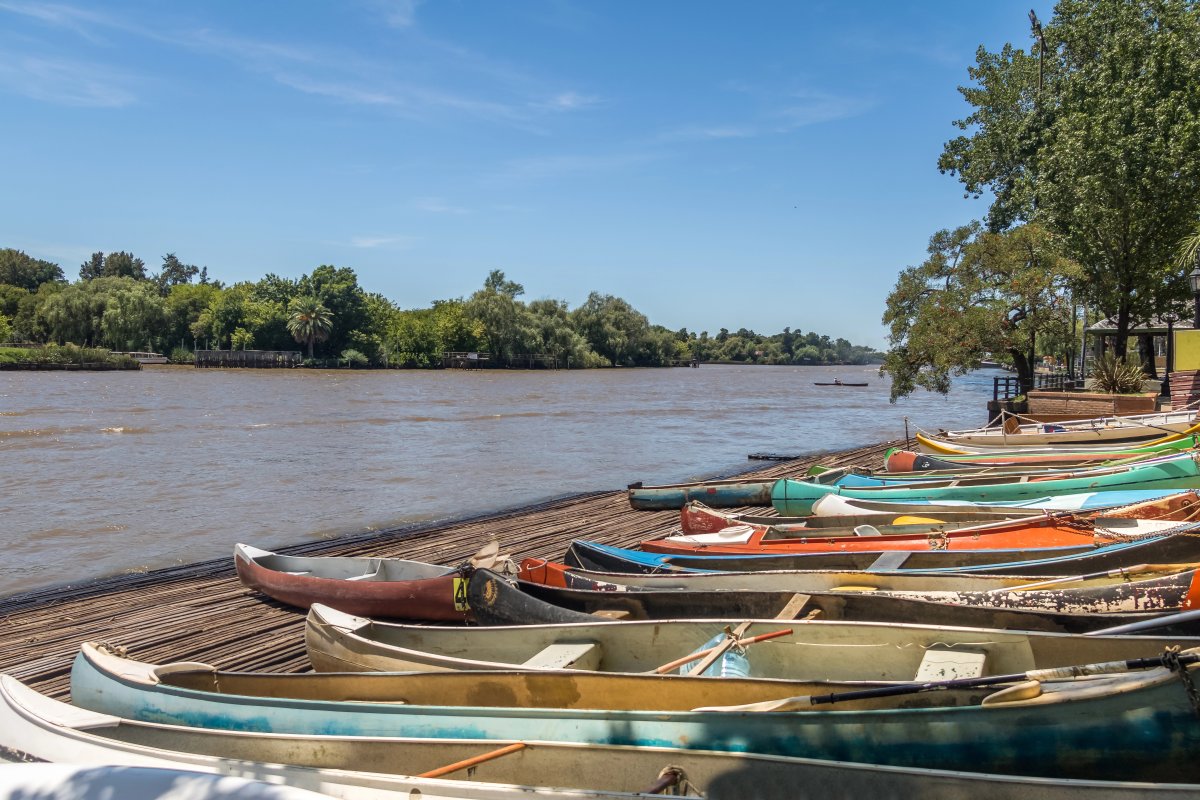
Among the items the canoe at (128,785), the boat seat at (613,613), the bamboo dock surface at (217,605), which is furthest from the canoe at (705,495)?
the canoe at (128,785)

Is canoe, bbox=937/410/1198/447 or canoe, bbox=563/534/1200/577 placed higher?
canoe, bbox=937/410/1198/447

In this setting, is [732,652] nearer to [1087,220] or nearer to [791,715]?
[791,715]

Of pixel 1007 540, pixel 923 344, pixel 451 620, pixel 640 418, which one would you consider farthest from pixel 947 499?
pixel 640 418

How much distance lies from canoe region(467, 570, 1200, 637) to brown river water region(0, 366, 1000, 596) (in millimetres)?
8349

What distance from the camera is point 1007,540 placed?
9281 millimetres

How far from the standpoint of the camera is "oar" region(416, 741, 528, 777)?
170 inches

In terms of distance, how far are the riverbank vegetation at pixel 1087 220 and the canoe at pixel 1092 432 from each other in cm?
529

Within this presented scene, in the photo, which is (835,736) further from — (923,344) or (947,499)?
(923,344)

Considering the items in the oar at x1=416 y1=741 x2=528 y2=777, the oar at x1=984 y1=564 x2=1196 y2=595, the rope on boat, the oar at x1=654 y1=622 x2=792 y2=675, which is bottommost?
the oar at x1=416 y1=741 x2=528 y2=777

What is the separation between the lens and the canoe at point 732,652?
4.97 m

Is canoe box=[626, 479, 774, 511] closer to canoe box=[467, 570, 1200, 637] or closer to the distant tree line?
canoe box=[467, 570, 1200, 637]

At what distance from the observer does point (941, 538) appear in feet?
30.6

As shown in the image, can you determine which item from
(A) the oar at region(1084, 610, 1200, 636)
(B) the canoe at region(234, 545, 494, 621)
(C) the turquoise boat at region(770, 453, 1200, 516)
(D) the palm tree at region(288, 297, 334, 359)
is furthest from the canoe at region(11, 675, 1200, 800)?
(D) the palm tree at region(288, 297, 334, 359)

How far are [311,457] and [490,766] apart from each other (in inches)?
936
